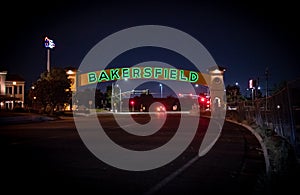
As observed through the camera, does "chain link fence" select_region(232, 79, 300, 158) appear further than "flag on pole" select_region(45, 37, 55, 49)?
No

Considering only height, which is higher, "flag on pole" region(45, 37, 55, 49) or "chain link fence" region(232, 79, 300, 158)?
"flag on pole" region(45, 37, 55, 49)

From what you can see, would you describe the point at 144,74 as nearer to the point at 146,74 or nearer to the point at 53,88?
the point at 146,74

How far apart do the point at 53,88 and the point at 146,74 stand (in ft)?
45.3

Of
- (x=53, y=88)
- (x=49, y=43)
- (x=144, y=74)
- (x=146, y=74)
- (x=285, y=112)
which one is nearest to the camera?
(x=285, y=112)

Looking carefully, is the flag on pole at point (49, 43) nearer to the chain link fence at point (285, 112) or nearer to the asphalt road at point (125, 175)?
the chain link fence at point (285, 112)

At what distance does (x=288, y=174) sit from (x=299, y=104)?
46.4 ft

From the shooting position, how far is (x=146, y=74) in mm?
57250

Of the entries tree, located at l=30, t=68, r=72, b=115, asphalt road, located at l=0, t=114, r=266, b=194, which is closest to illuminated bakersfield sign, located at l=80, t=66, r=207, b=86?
tree, located at l=30, t=68, r=72, b=115

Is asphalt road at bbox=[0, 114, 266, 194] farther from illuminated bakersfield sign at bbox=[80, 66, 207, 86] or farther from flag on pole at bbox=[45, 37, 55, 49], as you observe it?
flag on pole at bbox=[45, 37, 55, 49]

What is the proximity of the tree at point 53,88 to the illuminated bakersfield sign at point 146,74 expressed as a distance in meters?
7.83

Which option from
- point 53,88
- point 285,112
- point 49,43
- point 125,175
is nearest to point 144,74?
point 53,88

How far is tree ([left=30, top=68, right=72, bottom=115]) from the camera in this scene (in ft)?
165

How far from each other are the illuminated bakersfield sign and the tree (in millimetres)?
7831

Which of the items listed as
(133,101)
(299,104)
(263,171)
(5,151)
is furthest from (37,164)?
(133,101)
